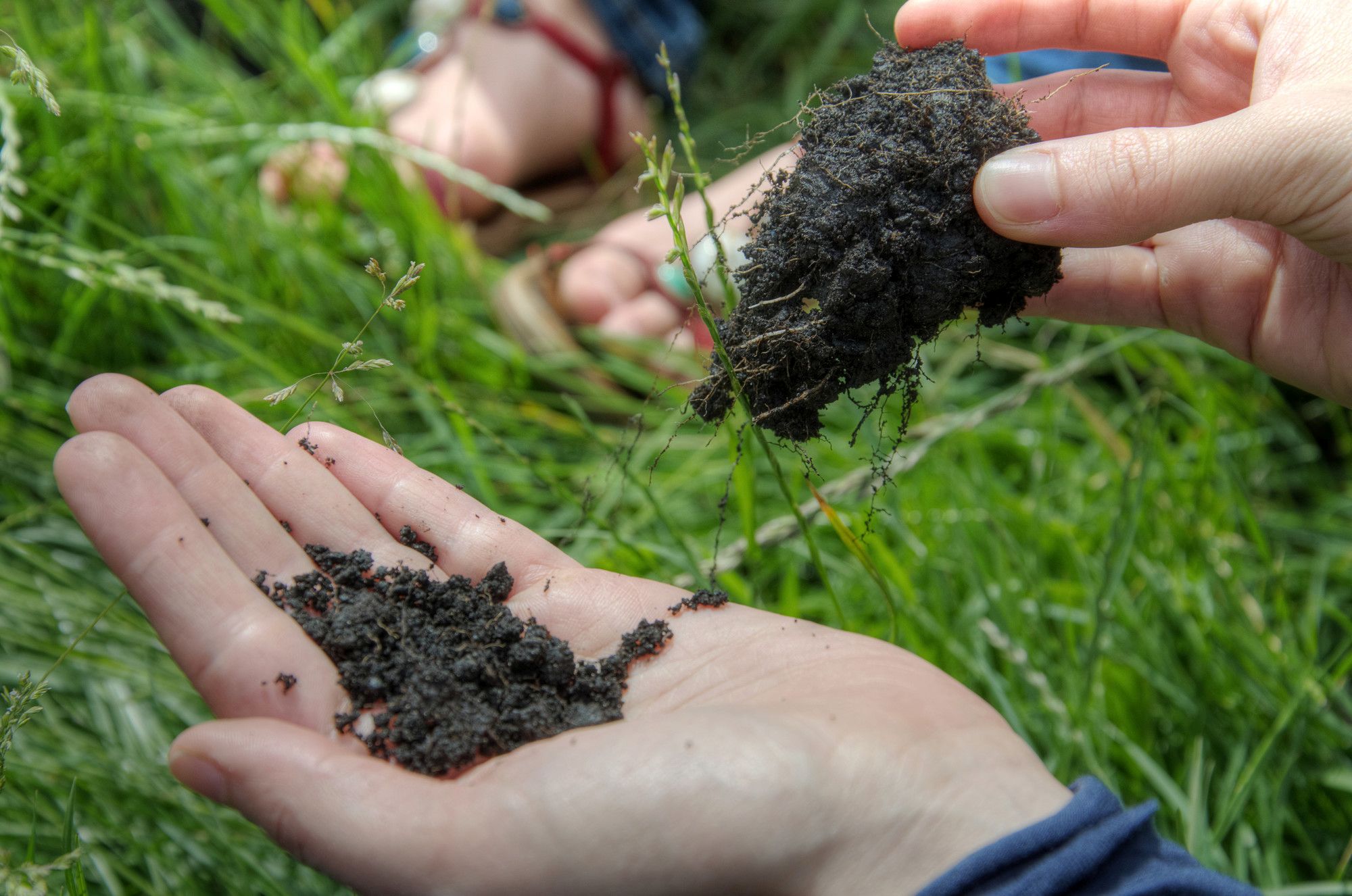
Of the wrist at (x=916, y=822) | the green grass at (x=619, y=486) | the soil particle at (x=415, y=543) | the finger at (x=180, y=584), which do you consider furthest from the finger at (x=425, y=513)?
the wrist at (x=916, y=822)

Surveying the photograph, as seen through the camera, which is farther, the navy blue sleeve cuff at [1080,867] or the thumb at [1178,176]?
the thumb at [1178,176]

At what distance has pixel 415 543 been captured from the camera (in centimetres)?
130

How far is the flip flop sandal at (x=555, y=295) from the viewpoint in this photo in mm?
2355

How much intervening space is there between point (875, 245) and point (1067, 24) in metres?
0.68

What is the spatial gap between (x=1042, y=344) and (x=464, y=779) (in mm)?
1749

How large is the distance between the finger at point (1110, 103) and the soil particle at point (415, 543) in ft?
4.03

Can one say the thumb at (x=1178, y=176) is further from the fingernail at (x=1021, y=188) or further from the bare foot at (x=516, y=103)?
the bare foot at (x=516, y=103)

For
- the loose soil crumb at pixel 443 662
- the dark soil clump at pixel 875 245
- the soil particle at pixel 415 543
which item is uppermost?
the dark soil clump at pixel 875 245

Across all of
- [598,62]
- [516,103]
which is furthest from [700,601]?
[598,62]

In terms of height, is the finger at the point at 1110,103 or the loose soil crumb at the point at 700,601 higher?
the finger at the point at 1110,103

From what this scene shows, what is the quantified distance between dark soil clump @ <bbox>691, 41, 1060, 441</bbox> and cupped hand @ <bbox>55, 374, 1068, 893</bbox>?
1.22ft

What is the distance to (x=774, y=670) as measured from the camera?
116 cm

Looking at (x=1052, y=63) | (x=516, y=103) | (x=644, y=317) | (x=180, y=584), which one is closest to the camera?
(x=180, y=584)

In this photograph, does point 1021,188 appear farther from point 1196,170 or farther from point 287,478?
point 287,478
